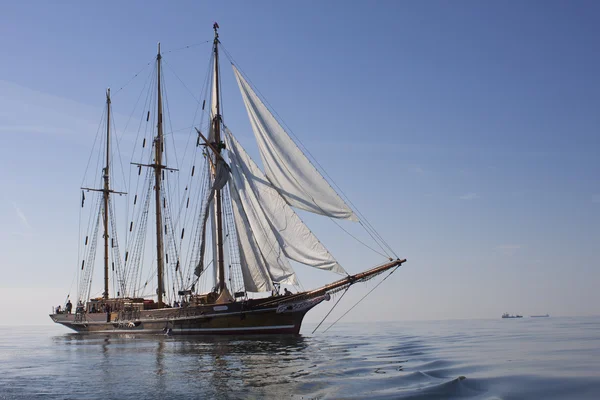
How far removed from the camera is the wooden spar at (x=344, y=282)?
45138 mm

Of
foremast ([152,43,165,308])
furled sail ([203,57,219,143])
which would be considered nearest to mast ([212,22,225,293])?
furled sail ([203,57,219,143])

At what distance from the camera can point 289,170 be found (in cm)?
4597

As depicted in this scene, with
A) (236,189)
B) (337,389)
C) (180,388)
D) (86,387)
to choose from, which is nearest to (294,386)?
(337,389)

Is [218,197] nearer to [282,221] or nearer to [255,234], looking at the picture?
[255,234]

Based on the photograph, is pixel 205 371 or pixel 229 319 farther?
pixel 229 319

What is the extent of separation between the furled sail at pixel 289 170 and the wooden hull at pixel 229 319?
802cm

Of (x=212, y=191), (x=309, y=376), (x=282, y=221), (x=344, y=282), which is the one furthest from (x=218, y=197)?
(x=309, y=376)

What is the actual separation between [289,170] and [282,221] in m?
4.05

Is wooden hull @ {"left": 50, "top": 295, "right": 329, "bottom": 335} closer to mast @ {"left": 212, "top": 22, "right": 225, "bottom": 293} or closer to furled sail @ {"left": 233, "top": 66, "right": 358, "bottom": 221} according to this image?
mast @ {"left": 212, "top": 22, "right": 225, "bottom": 293}

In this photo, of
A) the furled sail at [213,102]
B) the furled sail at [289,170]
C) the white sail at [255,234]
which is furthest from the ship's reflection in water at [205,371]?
the furled sail at [213,102]

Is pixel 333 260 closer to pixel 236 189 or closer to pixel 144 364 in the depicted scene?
pixel 236 189

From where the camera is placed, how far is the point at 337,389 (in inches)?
730

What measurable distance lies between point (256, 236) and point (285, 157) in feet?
24.7

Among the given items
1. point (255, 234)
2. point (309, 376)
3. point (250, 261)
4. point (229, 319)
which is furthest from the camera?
point (255, 234)
